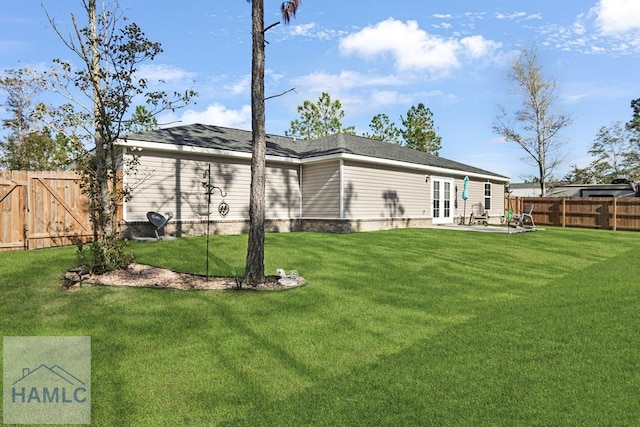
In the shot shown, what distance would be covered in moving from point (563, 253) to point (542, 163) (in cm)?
2247

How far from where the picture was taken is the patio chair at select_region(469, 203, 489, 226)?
66.2 ft

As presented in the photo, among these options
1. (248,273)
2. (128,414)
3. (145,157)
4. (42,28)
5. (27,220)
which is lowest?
(128,414)

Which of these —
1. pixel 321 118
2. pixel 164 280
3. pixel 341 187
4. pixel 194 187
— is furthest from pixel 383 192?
pixel 321 118

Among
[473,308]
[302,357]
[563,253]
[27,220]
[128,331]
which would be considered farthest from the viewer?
[563,253]

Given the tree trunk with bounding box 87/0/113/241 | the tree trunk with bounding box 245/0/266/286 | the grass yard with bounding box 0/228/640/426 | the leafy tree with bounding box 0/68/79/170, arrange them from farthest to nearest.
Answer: the leafy tree with bounding box 0/68/79/170 < the tree trunk with bounding box 87/0/113/241 < the tree trunk with bounding box 245/0/266/286 < the grass yard with bounding box 0/228/640/426

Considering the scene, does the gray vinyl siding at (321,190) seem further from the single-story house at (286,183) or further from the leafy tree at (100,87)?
the leafy tree at (100,87)

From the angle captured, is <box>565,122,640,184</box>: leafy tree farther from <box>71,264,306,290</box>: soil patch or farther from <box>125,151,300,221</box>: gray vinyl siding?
<box>71,264,306,290</box>: soil patch

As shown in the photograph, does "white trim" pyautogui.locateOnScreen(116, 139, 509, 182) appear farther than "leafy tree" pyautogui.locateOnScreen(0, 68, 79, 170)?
No

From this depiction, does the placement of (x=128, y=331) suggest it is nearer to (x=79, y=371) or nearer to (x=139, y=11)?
(x=79, y=371)

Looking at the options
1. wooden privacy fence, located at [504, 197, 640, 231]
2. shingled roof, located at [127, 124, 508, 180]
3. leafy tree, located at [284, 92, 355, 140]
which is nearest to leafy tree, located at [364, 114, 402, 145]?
leafy tree, located at [284, 92, 355, 140]

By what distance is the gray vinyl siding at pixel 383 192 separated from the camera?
1470 cm

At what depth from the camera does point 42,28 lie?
7527 mm

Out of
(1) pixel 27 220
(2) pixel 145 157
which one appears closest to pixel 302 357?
(1) pixel 27 220

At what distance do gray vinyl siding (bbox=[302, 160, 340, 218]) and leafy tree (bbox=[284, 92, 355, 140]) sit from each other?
26.4 metres
